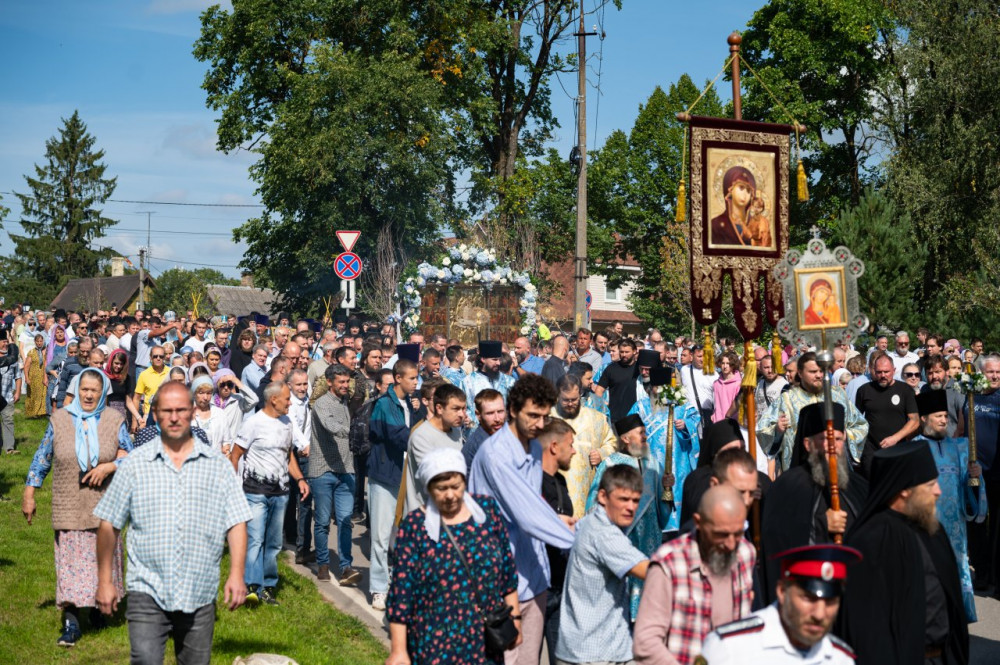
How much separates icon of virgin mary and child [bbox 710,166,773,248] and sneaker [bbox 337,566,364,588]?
461 centimetres

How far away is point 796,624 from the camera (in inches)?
164

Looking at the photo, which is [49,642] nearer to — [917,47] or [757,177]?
[757,177]

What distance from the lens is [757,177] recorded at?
11.3 meters

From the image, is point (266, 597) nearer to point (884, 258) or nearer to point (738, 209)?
point (738, 209)

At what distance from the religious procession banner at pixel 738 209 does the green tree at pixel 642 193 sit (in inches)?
1523

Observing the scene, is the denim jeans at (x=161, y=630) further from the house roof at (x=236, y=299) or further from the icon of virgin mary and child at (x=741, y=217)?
the house roof at (x=236, y=299)

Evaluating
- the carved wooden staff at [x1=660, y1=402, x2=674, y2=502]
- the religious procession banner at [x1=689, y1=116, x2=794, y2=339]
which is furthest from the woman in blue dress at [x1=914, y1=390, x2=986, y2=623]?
the carved wooden staff at [x1=660, y1=402, x2=674, y2=502]

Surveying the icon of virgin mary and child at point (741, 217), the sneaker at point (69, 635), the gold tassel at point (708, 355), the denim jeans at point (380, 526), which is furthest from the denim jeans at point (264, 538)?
the icon of virgin mary and child at point (741, 217)

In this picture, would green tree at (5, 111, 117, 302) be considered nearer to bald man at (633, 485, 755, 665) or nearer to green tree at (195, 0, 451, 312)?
green tree at (195, 0, 451, 312)

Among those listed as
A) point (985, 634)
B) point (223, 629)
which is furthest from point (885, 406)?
point (223, 629)

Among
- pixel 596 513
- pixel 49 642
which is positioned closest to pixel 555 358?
pixel 49 642

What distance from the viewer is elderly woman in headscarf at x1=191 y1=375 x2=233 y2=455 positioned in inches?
441

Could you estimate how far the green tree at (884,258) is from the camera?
101 feet

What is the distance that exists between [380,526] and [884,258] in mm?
23751
